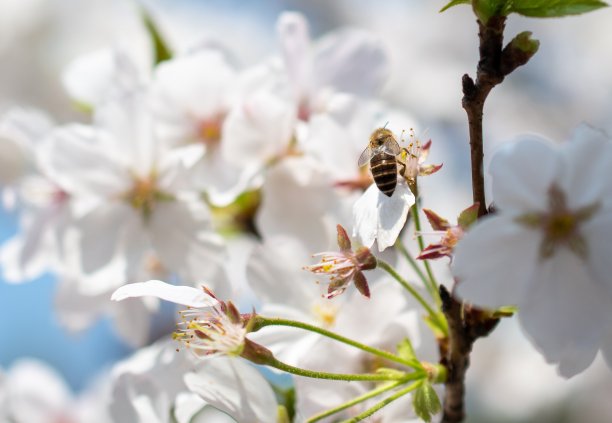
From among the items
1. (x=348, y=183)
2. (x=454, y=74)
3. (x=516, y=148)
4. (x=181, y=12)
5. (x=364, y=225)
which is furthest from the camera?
(x=454, y=74)

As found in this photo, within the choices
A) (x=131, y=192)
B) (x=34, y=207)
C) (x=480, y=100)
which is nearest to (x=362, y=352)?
(x=480, y=100)

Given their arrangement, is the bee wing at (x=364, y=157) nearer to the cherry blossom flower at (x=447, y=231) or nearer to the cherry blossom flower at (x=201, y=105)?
the cherry blossom flower at (x=447, y=231)

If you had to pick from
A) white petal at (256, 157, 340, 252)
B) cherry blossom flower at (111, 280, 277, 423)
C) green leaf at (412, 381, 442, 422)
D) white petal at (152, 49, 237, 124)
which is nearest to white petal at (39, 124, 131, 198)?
white petal at (152, 49, 237, 124)

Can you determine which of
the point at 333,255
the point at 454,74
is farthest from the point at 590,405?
the point at 333,255

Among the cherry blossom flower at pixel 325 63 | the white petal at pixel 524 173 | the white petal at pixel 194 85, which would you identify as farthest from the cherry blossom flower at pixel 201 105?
the white petal at pixel 524 173

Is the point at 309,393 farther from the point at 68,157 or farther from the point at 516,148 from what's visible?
the point at 68,157
